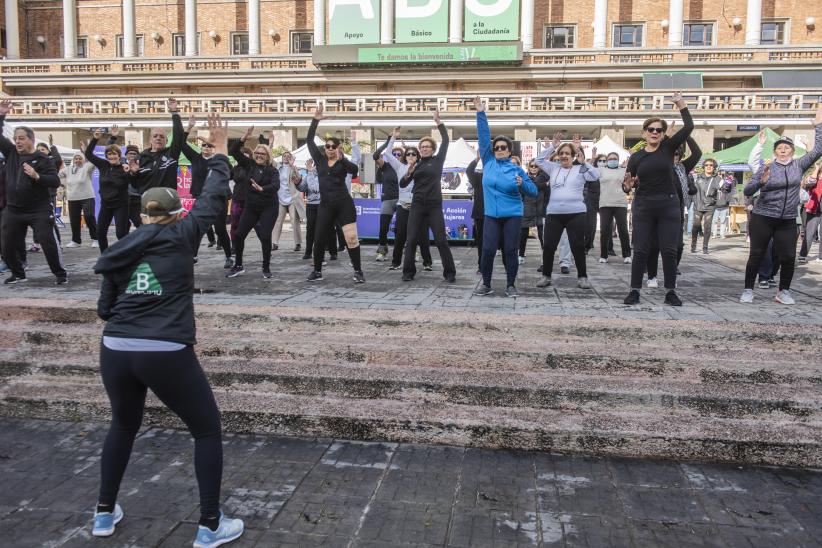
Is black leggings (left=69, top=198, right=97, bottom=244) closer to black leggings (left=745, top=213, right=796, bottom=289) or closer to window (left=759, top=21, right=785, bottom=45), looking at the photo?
black leggings (left=745, top=213, right=796, bottom=289)

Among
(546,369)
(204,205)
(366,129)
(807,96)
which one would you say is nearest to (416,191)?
(546,369)

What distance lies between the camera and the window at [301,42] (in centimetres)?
4543

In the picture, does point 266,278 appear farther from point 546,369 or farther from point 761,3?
point 761,3

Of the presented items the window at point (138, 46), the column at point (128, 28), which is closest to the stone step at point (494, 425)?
the column at point (128, 28)

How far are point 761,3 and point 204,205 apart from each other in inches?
1795

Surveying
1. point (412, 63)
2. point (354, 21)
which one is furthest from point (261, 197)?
point (354, 21)

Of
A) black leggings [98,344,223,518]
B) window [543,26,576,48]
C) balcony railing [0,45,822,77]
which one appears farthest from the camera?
window [543,26,576,48]

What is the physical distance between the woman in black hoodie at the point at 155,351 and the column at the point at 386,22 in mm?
41087

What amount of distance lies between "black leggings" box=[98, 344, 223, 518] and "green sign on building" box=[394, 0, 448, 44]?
40995 mm

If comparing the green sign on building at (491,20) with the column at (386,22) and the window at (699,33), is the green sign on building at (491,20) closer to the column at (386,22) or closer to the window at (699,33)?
the column at (386,22)

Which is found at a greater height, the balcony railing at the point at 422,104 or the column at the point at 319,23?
the column at the point at 319,23

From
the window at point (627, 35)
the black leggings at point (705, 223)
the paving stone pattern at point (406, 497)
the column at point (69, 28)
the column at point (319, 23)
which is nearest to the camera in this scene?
the paving stone pattern at point (406, 497)

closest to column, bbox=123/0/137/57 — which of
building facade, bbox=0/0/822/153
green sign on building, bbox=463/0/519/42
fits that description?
building facade, bbox=0/0/822/153

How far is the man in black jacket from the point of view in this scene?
743 centimetres
